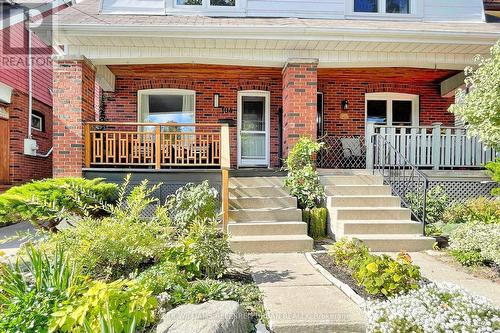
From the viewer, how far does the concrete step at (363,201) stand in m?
5.84

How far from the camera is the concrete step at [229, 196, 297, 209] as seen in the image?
19.3ft

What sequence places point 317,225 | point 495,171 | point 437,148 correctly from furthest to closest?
1. point 437,148
2. point 495,171
3. point 317,225

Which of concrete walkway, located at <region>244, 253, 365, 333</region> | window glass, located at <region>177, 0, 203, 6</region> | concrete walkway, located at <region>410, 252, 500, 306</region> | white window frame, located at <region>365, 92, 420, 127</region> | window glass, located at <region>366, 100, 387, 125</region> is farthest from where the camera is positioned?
window glass, located at <region>366, 100, 387, 125</region>

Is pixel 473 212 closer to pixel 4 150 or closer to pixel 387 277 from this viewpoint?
pixel 387 277

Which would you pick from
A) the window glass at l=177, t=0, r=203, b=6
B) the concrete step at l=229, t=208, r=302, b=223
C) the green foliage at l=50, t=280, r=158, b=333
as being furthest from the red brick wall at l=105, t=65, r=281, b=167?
the green foliage at l=50, t=280, r=158, b=333

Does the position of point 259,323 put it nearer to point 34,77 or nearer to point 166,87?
point 166,87

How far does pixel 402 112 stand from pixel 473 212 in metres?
3.87

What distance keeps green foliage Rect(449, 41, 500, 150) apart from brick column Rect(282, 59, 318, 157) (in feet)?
8.35

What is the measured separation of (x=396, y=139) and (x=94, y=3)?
26.1ft

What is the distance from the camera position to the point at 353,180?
648 cm

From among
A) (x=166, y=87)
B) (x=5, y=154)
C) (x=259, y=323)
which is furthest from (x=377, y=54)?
(x=5, y=154)

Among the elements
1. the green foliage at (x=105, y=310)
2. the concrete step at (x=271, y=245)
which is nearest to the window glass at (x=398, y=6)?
the concrete step at (x=271, y=245)

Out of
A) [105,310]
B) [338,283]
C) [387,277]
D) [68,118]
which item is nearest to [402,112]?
[338,283]

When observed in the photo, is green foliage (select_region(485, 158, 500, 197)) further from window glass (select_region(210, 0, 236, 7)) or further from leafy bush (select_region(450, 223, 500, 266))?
window glass (select_region(210, 0, 236, 7))
